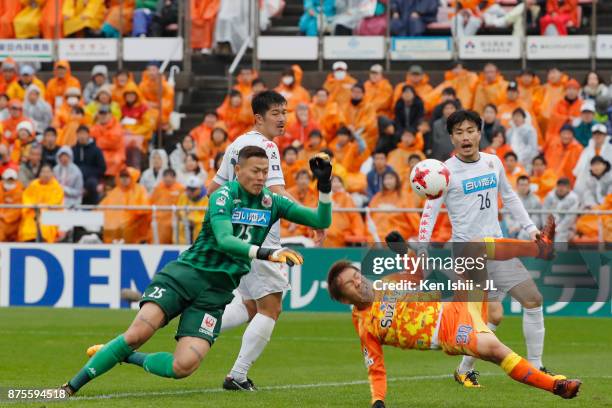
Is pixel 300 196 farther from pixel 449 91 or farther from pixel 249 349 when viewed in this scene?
pixel 249 349

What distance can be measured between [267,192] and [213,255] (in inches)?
24.5

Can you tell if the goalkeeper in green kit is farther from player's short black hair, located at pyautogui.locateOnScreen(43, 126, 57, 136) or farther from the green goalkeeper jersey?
player's short black hair, located at pyautogui.locateOnScreen(43, 126, 57, 136)

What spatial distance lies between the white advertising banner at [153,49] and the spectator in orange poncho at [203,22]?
0.38 metres

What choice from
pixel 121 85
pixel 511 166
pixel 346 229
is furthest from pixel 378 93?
pixel 121 85

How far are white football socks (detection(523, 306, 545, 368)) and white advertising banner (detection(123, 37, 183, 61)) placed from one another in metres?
17.9

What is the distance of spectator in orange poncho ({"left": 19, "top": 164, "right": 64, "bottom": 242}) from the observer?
2230 cm

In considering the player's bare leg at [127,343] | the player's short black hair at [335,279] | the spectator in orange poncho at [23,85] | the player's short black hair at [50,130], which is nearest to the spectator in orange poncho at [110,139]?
the player's short black hair at [50,130]

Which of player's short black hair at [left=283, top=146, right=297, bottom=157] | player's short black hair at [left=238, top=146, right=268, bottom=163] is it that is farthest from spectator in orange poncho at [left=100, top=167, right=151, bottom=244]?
player's short black hair at [left=238, top=146, right=268, bottom=163]

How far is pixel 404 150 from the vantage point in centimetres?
2391

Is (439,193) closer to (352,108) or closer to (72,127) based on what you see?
(352,108)

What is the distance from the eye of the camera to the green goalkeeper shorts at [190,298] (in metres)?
10.3

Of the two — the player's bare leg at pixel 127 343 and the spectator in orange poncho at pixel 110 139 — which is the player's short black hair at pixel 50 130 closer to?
the spectator in orange poncho at pixel 110 139

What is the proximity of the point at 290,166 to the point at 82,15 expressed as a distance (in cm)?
894

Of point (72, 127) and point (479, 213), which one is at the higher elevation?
point (479, 213)
